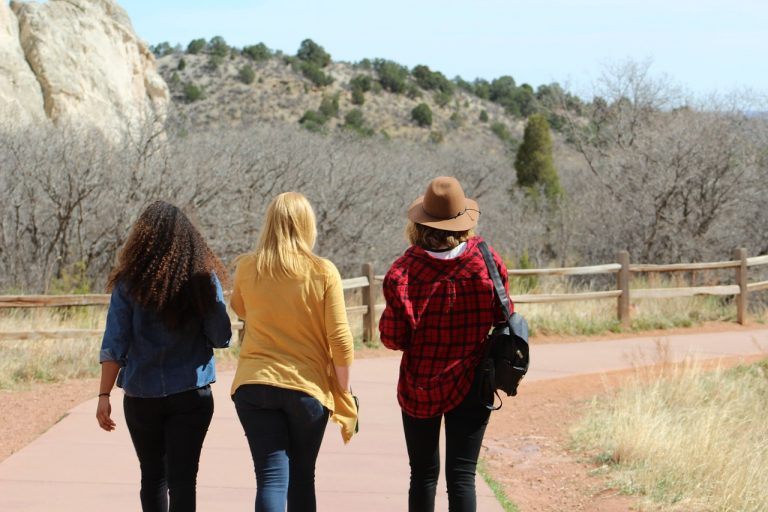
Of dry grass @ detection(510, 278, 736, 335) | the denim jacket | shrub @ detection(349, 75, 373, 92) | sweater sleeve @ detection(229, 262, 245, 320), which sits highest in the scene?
shrub @ detection(349, 75, 373, 92)

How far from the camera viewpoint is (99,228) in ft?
53.4

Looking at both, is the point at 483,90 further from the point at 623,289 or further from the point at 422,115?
the point at 623,289

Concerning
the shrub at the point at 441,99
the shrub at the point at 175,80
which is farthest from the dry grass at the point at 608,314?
the shrub at the point at 441,99

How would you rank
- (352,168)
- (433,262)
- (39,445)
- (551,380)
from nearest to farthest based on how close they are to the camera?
(433,262) → (39,445) → (551,380) → (352,168)

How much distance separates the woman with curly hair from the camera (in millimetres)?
4164

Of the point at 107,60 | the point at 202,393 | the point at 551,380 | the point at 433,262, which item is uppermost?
the point at 107,60

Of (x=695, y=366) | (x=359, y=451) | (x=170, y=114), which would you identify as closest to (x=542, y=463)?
(x=359, y=451)

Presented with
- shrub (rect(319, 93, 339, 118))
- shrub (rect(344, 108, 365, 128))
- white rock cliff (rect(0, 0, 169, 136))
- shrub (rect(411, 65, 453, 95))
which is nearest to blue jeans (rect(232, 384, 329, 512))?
white rock cliff (rect(0, 0, 169, 136))

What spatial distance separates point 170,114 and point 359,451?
13.9 meters

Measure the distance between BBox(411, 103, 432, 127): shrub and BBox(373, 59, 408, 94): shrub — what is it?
5212 millimetres

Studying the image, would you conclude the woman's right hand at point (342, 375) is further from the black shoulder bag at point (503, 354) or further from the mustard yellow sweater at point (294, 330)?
the black shoulder bag at point (503, 354)

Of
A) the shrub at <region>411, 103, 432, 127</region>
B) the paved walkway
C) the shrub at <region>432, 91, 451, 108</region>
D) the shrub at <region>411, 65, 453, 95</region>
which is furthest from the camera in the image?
the shrub at <region>411, 65, 453, 95</region>

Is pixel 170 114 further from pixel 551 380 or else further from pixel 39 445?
pixel 39 445

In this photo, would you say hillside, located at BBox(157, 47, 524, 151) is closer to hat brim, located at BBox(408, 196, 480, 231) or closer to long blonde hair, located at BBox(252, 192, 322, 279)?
hat brim, located at BBox(408, 196, 480, 231)
